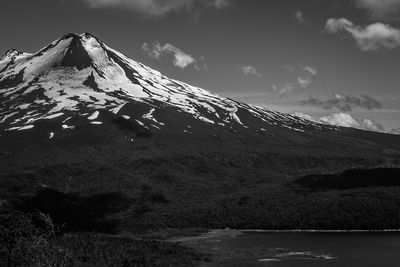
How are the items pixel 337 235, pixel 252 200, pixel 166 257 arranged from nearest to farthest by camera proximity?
pixel 166 257, pixel 337 235, pixel 252 200

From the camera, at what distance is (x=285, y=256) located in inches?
4373

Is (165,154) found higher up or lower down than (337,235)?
higher up

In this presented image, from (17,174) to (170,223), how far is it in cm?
5118

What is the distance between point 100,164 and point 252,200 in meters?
53.1

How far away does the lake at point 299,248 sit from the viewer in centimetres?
→ 10625

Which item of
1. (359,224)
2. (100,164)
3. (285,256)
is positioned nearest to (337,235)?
(359,224)

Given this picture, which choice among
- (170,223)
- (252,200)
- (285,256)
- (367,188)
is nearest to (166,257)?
(285,256)

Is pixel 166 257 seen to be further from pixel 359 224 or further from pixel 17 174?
pixel 17 174

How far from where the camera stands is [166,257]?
347 ft

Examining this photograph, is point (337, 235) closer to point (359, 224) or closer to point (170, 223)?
point (359, 224)

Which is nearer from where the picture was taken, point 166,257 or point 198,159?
point 166,257

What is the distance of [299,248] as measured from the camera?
121m

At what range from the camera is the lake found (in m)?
106

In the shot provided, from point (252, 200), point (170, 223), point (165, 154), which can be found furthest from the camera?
point (165, 154)
